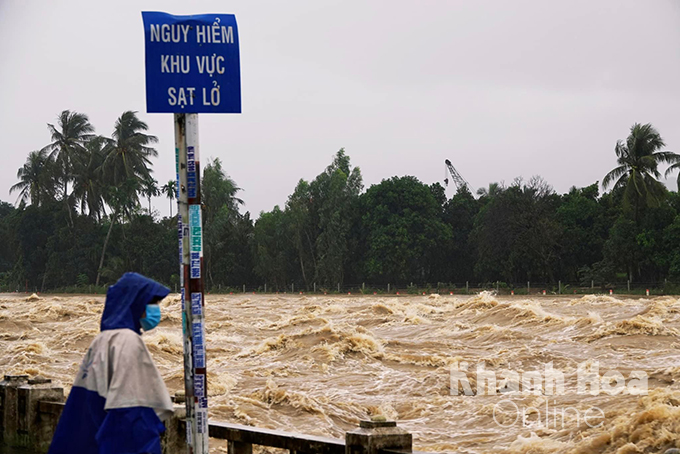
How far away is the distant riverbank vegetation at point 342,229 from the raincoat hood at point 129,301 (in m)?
45.2

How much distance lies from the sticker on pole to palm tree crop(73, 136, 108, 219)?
69.8m

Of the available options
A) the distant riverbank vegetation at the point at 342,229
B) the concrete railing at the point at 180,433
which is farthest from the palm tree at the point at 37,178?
the concrete railing at the point at 180,433

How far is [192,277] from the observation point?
4.93 m

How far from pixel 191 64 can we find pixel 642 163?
4791 cm

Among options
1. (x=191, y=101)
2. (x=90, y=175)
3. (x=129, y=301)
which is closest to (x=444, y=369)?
(x=191, y=101)

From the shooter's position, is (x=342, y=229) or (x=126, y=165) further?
(x=126, y=165)

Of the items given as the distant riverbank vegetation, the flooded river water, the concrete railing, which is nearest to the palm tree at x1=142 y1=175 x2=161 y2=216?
the distant riverbank vegetation

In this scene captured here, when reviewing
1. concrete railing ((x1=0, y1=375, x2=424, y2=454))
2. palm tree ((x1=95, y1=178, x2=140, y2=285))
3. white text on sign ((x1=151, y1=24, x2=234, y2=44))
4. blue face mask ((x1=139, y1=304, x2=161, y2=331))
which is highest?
palm tree ((x1=95, y1=178, x2=140, y2=285))

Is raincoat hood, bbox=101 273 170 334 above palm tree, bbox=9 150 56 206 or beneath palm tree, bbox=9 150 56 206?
beneath

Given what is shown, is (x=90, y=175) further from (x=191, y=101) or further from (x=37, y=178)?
(x=191, y=101)

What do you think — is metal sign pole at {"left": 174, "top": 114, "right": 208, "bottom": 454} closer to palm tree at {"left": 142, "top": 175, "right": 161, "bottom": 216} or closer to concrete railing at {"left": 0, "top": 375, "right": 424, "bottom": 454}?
concrete railing at {"left": 0, "top": 375, "right": 424, "bottom": 454}

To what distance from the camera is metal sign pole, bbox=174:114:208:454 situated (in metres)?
4.90

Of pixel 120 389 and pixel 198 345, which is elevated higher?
pixel 198 345

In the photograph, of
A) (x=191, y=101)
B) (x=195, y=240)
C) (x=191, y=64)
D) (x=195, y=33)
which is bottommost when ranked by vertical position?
(x=195, y=240)
